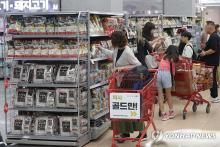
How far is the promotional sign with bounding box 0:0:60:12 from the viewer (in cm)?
1023

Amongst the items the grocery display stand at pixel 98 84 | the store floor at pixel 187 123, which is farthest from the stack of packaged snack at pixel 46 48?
the store floor at pixel 187 123

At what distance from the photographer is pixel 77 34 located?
6.04 m

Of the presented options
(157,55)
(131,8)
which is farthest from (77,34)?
(131,8)

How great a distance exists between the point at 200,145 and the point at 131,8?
42.4 feet

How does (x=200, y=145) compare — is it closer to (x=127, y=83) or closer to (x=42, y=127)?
(x=127, y=83)

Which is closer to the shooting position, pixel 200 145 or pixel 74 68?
pixel 200 145

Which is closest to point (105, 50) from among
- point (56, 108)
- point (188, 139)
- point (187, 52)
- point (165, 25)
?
point (56, 108)

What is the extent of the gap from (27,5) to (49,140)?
5261 millimetres

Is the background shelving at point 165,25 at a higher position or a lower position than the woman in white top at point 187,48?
higher

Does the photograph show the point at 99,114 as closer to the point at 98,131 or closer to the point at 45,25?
the point at 98,131

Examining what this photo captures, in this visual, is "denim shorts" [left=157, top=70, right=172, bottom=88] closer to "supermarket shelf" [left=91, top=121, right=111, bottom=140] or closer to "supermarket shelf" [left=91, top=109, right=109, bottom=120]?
"supermarket shelf" [left=91, top=109, right=109, bottom=120]

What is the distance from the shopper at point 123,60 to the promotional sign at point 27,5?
13.4ft

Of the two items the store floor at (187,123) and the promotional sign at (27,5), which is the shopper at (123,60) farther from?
the promotional sign at (27,5)

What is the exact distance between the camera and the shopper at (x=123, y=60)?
6.07 meters
